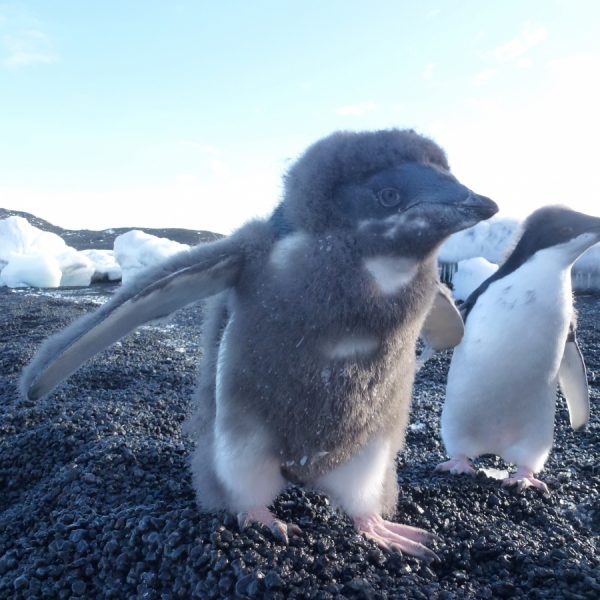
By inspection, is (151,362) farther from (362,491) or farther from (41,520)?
(362,491)

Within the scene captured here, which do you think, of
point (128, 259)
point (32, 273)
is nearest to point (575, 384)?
point (32, 273)

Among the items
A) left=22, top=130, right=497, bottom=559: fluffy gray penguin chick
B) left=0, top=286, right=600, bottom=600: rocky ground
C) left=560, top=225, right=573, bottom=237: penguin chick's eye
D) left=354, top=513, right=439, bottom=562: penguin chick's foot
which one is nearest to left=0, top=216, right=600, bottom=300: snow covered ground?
left=560, top=225, right=573, bottom=237: penguin chick's eye

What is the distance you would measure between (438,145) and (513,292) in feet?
3.84

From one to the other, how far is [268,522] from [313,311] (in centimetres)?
56

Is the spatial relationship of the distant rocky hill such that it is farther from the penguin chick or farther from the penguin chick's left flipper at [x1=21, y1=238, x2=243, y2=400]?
the penguin chick's left flipper at [x1=21, y1=238, x2=243, y2=400]

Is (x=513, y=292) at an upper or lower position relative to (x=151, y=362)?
upper

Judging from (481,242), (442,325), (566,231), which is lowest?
(442,325)

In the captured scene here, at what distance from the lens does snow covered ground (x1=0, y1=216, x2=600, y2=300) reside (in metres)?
9.62

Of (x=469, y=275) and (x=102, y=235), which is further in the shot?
(x=102, y=235)

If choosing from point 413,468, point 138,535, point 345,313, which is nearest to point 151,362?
point 413,468

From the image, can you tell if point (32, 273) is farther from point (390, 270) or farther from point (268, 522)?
point (390, 270)

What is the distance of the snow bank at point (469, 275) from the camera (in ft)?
27.6

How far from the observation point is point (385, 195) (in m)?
1.41

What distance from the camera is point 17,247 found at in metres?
15.4
